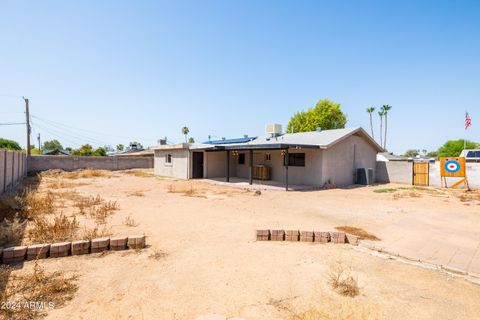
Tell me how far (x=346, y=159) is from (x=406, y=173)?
16.9 ft

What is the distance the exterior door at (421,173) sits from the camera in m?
17.7

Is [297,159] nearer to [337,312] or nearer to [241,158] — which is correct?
[241,158]

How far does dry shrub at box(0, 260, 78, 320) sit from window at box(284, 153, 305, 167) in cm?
1486

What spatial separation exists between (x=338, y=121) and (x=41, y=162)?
39363mm

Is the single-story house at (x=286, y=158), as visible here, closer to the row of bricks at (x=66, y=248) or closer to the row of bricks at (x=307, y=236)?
the row of bricks at (x=307, y=236)

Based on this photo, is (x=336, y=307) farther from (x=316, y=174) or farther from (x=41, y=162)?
(x=41, y=162)

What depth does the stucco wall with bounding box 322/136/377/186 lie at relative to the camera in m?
16.4

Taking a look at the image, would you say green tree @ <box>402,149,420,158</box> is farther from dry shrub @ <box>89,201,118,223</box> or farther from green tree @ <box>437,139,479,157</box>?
dry shrub @ <box>89,201,118,223</box>

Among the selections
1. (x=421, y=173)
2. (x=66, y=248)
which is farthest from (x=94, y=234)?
(x=421, y=173)

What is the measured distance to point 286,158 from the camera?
14547 millimetres

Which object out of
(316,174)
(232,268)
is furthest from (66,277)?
(316,174)

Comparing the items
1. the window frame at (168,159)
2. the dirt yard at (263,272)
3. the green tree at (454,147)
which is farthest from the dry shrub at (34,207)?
the green tree at (454,147)

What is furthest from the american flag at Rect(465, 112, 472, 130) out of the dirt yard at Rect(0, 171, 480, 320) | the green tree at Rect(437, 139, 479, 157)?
the green tree at Rect(437, 139, 479, 157)

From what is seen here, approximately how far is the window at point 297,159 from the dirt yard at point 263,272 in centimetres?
914
